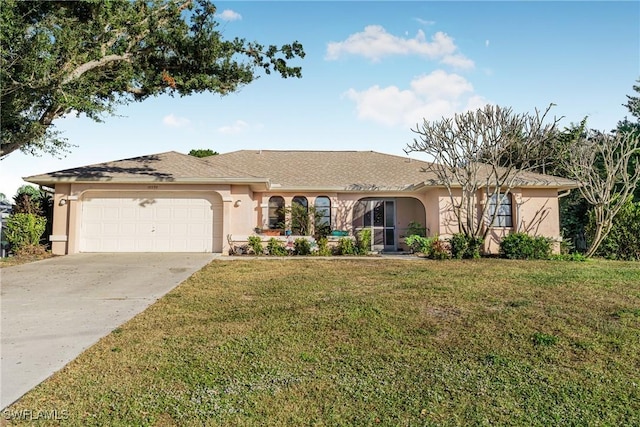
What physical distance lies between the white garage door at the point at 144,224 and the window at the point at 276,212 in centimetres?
320

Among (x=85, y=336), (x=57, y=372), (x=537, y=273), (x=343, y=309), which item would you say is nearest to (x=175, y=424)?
(x=57, y=372)

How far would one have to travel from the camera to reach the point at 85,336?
500 cm

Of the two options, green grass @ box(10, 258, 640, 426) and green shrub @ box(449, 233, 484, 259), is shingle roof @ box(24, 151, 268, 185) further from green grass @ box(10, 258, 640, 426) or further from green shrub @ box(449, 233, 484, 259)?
green shrub @ box(449, 233, 484, 259)

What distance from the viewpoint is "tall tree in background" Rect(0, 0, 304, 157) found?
895 centimetres

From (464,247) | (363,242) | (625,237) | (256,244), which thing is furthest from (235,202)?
(625,237)

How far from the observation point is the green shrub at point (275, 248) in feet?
46.8

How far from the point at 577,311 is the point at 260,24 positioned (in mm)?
11938

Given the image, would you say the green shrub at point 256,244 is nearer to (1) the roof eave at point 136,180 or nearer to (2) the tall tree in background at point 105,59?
(1) the roof eave at point 136,180

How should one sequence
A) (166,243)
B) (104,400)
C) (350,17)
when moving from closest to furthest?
(104,400)
(350,17)
(166,243)

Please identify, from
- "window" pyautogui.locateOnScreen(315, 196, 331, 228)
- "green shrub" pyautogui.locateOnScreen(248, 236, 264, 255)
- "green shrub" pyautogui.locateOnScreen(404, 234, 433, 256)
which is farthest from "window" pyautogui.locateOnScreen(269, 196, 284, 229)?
"green shrub" pyautogui.locateOnScreen(404, 234, 433, 256)

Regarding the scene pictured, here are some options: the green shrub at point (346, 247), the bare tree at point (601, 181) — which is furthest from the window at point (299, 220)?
the bare tree at point (601, 181)

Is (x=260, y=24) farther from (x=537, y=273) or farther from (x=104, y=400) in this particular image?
(x=104, y=400)

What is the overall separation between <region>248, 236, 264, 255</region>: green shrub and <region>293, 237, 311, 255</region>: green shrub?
1303 mm

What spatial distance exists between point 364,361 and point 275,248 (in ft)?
33.9
